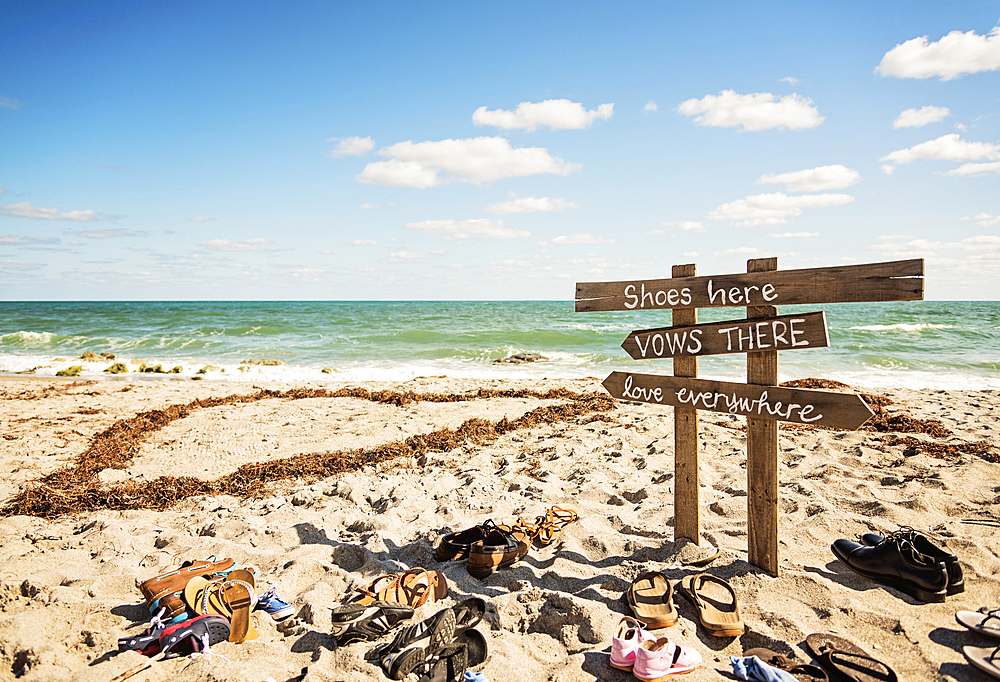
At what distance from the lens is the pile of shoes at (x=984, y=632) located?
7.43 feet

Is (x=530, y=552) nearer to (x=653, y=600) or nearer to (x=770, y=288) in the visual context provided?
(x=653, y=600)

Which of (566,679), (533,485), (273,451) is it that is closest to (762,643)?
(566,679)

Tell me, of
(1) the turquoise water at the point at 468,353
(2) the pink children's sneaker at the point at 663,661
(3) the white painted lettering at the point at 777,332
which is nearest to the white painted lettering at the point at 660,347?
(3) the white painted lettering at the point at 777,332

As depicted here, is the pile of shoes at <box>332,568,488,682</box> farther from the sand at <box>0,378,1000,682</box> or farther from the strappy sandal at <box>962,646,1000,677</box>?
the strappy sandal at <box>962,646,1000,677</box>

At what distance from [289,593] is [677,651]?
219 centimetres

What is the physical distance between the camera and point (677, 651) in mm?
2469

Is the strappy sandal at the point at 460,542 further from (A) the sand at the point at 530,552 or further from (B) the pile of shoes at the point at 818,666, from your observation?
(B) the pile of shoes at the point at 818,666

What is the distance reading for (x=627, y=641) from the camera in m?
2.46

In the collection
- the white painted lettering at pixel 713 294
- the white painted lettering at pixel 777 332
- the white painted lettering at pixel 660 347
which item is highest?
the white painted lettering at pixel 713 294

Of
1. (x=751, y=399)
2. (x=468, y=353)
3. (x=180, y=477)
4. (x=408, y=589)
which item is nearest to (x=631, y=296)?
(x=751, y=399)

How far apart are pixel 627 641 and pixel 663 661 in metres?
0.17

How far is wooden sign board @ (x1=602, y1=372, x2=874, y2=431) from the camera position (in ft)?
9.14

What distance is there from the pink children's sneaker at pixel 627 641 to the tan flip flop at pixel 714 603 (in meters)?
0.34

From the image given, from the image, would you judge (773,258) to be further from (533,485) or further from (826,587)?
(533,485)
